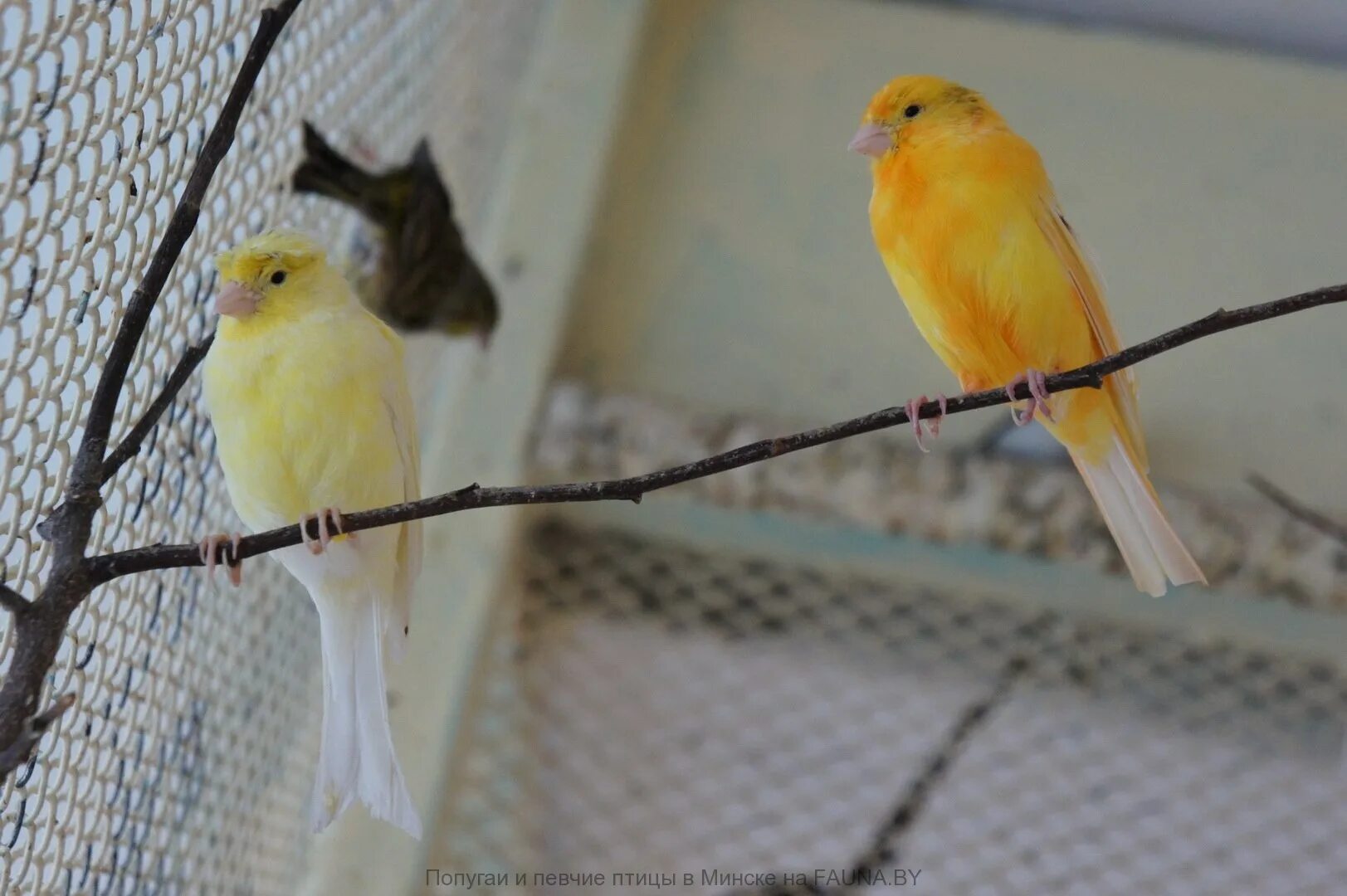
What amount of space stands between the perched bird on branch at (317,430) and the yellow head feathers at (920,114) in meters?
0.39

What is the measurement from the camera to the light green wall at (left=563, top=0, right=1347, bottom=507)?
5.65ft

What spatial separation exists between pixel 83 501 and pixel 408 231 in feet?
2.51

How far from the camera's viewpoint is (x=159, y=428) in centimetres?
98

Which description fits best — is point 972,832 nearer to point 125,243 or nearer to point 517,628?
point 517,628

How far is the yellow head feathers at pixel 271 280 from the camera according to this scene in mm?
860

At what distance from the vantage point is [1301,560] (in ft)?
5.36

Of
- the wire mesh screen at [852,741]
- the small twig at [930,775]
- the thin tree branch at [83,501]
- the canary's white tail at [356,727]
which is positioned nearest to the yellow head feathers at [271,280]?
the thin tree branch at [83,501]

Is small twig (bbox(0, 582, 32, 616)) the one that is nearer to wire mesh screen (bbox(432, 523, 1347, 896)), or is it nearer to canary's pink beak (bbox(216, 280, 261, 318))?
canary's pink beak (bbox(216, 280, 261, 318))

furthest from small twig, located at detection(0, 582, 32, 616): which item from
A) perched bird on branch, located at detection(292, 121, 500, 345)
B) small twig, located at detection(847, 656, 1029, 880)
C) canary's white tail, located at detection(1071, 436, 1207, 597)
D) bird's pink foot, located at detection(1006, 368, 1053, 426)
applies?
small twig, located at detection(847, 656, 1029, 880)

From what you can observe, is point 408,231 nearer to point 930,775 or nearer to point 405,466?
point 405,466

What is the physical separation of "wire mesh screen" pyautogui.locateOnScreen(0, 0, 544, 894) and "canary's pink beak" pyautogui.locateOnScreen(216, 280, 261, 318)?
0.21ft

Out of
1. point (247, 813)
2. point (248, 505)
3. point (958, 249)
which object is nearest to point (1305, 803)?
point (958, 249)

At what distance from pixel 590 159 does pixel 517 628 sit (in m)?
0.75

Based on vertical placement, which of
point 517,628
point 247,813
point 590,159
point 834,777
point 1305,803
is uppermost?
point 590,159
